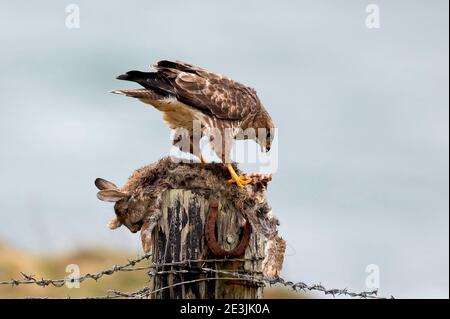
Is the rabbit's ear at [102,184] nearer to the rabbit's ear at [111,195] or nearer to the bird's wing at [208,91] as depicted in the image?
the rabbit's ear at [111,195]

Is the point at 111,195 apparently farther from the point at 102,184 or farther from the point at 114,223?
the point at 114,223

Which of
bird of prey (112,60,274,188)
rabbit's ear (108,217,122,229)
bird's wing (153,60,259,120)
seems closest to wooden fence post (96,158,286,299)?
rabbit's ear (108,217,122,229)

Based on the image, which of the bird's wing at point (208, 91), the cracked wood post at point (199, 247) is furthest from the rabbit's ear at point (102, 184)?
the bird's wing at point (208, 91)

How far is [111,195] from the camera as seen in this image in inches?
288

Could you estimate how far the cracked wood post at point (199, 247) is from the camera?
6949 mm

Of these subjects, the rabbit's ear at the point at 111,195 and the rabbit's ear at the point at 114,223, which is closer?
the rabbit's ear at the point at 111,195

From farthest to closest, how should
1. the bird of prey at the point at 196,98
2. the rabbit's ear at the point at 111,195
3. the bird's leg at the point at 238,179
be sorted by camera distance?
the bird of prey at the point at 196,98 < the bird's leg at the point at 238,179 < the rabbit's ear at the point at 111,195

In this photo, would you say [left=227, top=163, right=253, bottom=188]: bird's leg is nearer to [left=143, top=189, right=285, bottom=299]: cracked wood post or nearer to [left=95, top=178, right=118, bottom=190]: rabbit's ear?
[left=143, top=189, right=285, bottom=299]: cracked wood post

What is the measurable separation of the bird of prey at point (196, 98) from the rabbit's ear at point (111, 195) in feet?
6.41

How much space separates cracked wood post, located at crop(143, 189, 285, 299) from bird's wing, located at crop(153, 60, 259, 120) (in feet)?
8.91

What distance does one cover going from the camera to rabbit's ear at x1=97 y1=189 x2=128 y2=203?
7238mm

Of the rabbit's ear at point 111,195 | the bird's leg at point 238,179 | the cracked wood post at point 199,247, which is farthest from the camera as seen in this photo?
the bird's leg at point 238,179

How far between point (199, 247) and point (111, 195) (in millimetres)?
855
